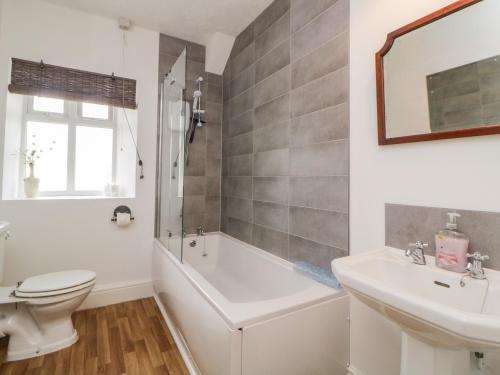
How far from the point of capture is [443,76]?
42.1 inches

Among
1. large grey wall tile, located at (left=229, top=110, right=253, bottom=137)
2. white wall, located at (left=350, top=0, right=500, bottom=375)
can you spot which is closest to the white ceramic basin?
white wall, located at (left=350, top=0, right=500, bottom=375)

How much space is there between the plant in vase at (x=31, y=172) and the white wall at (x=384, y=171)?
106 inches

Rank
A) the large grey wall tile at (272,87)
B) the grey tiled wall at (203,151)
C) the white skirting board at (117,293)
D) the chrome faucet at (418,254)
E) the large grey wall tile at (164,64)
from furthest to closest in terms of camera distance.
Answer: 1. the grey tiled wall at (203,151)
2. the large grey wall tile at (164,64)
3. the white skirting board at (117,293)
4. the large grey wall tile at (272,87)
5. the chrome faucet at (418,254)

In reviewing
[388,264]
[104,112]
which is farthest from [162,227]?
[388,264]

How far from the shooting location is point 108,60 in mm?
2377

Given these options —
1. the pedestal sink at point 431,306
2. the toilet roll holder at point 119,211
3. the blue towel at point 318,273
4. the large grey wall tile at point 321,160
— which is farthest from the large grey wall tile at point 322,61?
the toilet roll holder at point 119,211

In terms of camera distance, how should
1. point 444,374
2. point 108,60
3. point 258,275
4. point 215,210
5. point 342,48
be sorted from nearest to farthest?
→ point 444,374
point 342,48
point 258,275
point 108,60
point 215,210

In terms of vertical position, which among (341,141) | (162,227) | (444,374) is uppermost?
(341,141)

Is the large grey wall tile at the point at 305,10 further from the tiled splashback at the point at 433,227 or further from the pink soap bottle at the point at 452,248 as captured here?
the pink soap bottle at the point at 452,248

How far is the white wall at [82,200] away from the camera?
2.07 m

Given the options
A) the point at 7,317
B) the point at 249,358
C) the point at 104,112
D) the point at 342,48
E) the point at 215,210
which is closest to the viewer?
the point at 249,358

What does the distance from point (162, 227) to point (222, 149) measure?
3.67 feet

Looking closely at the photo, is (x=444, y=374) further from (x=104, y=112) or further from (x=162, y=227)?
(x=104, y=112)

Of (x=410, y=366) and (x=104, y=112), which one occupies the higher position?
(x=104, y=112)
